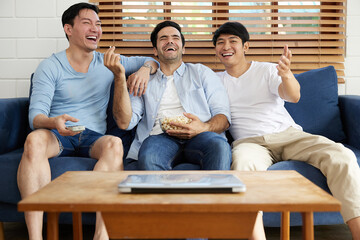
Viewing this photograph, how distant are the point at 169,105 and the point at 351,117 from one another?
103 centimetres

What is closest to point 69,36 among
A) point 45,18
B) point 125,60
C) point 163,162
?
point 125,60

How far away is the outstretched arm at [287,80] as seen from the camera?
1.81 metres

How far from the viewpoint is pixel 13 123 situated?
205cm

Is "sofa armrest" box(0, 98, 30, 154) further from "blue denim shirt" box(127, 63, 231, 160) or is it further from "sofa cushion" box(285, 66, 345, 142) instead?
"sofa cushion" box(285, 66, 345, 142)

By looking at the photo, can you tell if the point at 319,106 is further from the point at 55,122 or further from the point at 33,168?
the point at 33,168

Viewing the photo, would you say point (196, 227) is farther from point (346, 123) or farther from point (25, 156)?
point (346, 123)

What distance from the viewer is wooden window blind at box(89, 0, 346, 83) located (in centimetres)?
257

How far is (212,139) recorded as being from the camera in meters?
1.79

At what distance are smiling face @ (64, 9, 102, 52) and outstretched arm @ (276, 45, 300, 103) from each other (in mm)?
993

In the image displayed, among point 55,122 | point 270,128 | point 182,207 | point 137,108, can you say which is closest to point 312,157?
point 270,128

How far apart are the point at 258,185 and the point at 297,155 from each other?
84 centimetres

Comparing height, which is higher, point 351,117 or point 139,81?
point 139,81

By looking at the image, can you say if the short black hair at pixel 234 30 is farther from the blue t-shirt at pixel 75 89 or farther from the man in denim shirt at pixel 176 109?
the blue t-shirt at pixel 75 89

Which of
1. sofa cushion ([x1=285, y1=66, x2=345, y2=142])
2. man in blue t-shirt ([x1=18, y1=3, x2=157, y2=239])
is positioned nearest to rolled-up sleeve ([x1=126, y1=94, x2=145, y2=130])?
man in blue t-shirt ([x1=18, y1=3, x2=157, y2=239])
